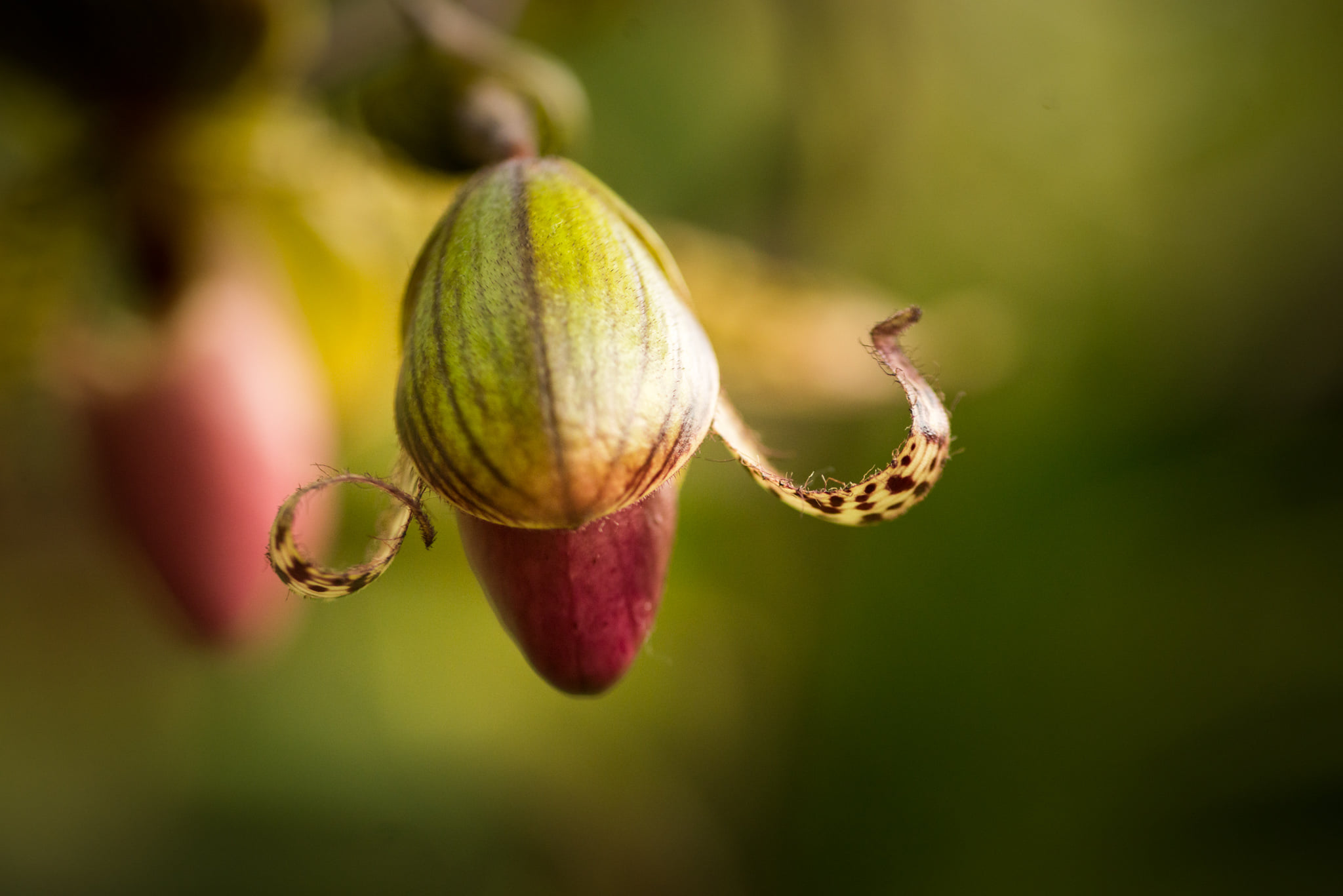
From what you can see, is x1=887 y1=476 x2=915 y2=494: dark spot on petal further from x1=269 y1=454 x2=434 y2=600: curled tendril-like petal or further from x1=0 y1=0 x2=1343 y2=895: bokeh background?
x1=0 y1=0 x2=1343 y2=895: bokeh background

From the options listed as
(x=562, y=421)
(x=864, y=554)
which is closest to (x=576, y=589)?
(x=562, y=421)

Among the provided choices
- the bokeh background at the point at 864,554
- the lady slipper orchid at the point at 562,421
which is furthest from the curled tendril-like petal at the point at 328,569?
the bokeh background at the point at 864,554

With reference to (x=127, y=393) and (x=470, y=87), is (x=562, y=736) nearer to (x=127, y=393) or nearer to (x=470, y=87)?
(x=127, y=393)

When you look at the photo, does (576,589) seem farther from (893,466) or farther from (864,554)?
(864,554)

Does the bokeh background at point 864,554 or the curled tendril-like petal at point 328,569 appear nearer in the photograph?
the curled tendril-like petal at point 328,569

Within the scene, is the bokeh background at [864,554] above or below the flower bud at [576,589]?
above

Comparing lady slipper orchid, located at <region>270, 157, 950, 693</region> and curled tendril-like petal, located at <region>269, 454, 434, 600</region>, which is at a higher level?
lady slipper orchid, located at <region>270, 157, 950, 693</region>

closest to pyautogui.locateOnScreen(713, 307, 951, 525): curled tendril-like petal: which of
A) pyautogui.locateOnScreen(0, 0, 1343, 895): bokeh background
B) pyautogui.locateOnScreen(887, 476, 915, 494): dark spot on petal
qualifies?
pyautogui.locateOnScreen(887, 476, 915, 494): dark spot on petal

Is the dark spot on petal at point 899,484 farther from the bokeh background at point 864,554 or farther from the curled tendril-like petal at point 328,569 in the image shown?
the bokeh background at point 864,554
